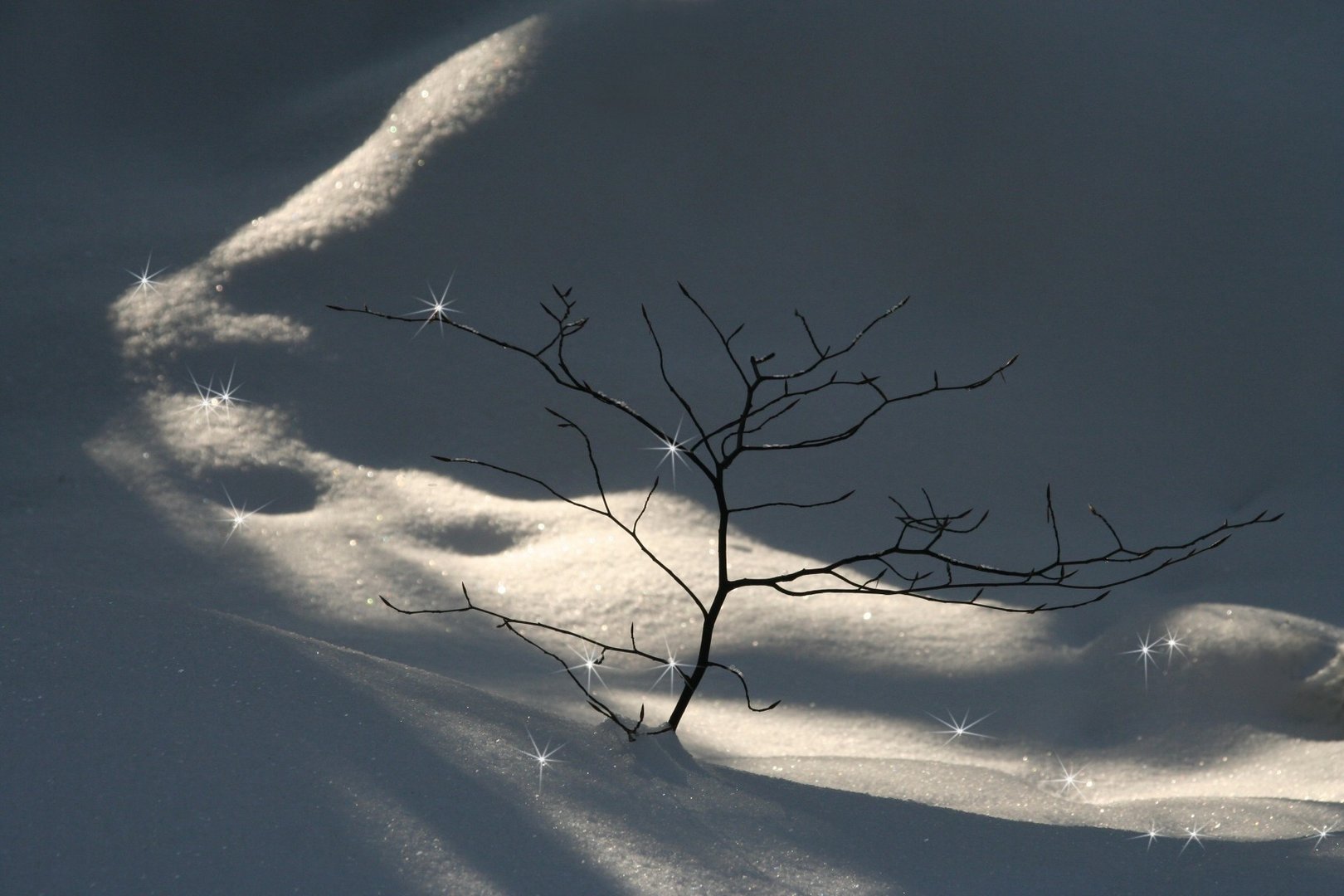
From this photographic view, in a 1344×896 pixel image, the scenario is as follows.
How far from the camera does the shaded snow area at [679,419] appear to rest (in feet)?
3.59

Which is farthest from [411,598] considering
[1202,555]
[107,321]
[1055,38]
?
[1055,38]

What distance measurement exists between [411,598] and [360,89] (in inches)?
78.9

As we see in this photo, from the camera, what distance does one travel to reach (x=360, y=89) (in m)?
3.39

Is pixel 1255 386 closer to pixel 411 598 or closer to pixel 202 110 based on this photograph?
A: pixel 411 598

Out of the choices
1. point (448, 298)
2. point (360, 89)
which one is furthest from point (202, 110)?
point (448, 298)

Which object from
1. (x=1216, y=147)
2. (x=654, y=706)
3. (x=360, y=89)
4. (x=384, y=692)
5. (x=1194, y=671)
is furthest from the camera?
(x=360, y=89)

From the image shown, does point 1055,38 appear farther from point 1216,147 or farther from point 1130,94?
point 1216,147

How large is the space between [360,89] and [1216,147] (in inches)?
102

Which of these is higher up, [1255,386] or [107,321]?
[1255,386]

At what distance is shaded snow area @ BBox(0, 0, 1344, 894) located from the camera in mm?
1093

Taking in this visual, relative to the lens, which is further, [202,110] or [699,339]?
[202,110]

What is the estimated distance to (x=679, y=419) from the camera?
271 cm

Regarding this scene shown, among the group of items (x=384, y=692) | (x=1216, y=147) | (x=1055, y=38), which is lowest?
(x=384, y=692)

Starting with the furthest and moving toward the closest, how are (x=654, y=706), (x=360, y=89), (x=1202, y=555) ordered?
(x=360, y=89), (x=1202, y=555), (x=654, y=706)
